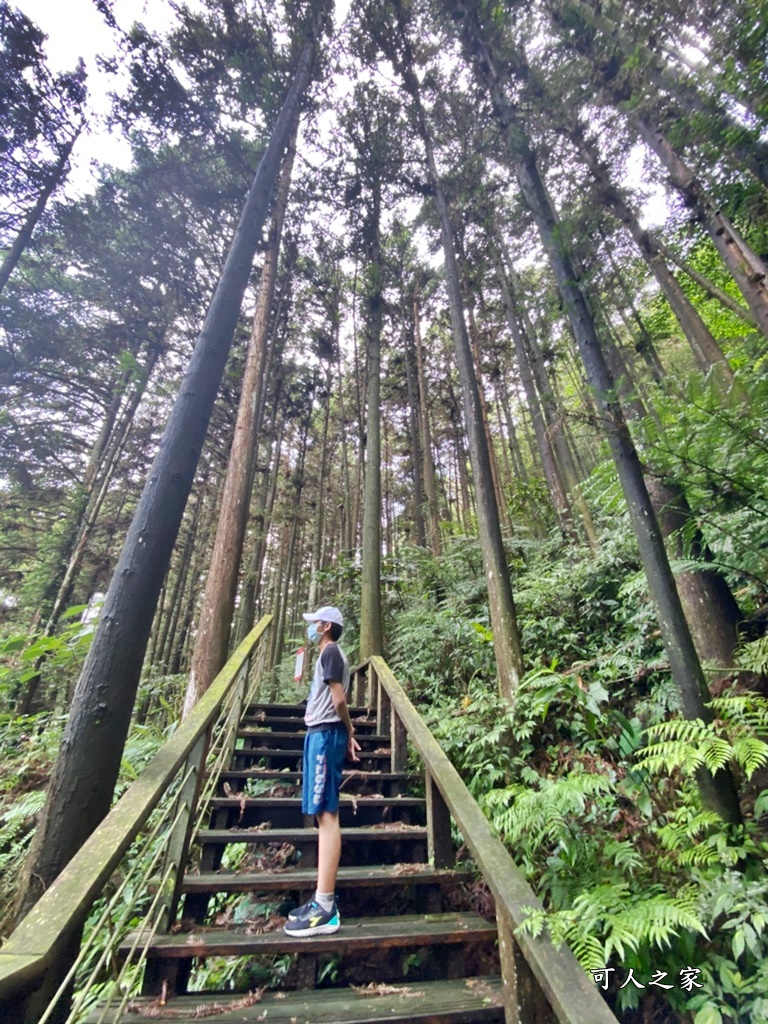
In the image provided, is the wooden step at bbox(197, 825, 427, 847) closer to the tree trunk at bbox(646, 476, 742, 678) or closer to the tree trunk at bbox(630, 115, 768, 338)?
the tree trunk at bbox(646, 476, 742, 678)

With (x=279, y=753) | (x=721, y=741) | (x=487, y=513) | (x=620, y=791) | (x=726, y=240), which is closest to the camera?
(x=721, y=741)

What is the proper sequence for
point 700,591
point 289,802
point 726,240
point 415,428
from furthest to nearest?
point 415,428 < point 726,240 < point 700,591 < point 289,802

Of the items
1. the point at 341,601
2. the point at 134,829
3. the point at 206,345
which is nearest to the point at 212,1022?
the point at 134,829

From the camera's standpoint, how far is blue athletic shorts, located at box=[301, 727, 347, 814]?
103 inches

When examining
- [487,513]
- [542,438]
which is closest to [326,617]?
[487,513]

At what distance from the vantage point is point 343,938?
2176mm

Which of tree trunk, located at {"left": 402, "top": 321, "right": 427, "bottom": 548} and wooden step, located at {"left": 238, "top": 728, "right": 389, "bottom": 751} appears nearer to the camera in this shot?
wooden step, located at {"left": 238, "top": 728, "right": 389, "bottom": 751}

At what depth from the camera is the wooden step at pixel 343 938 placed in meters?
2.03

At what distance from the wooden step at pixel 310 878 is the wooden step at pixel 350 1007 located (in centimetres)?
48

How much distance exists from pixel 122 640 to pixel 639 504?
11.0ft

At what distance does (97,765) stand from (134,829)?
1.46 ft

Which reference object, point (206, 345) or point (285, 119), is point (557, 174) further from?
point (206, 345)

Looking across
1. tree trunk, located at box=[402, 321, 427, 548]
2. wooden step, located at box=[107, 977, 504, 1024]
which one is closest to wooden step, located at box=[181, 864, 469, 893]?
wooden step, located at box=[107, 977, 504, 1024]

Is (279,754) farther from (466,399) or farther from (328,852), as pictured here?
(466,399)
